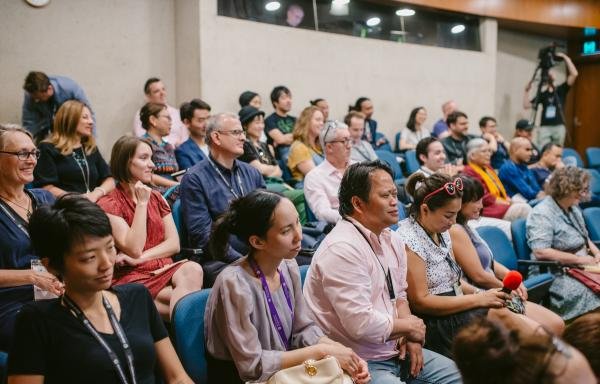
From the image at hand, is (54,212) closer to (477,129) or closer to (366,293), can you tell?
(366,293)

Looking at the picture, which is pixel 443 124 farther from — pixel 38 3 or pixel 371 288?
pixel 371 288

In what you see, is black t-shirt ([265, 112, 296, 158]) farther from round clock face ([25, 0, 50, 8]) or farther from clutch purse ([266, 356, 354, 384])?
clutch purse ([266, 356, 354, 384])

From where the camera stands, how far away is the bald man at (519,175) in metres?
5.26

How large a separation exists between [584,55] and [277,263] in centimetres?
978

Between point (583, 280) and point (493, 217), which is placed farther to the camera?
point (493, 217)

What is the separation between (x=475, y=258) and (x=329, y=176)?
1130mm

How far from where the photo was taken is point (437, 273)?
7.93 feet

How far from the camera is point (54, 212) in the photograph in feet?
5.00

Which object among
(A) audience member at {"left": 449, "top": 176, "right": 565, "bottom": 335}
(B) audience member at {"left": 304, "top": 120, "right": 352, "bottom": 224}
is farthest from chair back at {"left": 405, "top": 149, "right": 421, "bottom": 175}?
(A) audience member at {"left": 449, "top": 176, "right": 565, "bottom": 335}

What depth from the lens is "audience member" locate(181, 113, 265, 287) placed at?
289 cm

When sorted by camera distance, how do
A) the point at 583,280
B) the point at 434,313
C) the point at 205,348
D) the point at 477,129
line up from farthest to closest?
the point at 477,129 < the point at 583,280 < the point at 434,313 < the point at 205,348

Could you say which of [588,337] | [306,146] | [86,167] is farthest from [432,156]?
[588,337]

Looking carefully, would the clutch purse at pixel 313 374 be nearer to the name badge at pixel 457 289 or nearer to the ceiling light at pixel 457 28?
the name badge at pixel 457 289

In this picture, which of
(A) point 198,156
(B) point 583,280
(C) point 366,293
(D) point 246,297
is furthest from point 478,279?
(A) point 198,156
